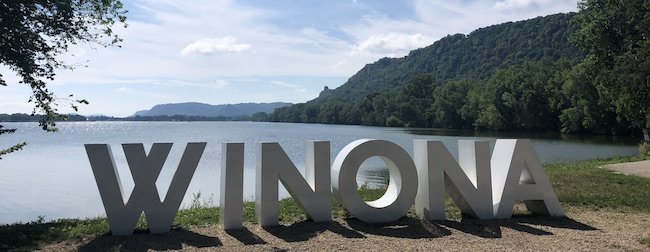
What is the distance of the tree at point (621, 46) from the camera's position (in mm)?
22094

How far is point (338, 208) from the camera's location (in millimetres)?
9828

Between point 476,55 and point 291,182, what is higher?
point 476,55

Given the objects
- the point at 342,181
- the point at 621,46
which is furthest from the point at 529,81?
the point at 342,181

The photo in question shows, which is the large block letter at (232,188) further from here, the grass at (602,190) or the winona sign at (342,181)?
the grass at (602,190)

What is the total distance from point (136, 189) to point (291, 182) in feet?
8.45

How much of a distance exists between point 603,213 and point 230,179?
7.47 metres

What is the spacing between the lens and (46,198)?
15.9 m

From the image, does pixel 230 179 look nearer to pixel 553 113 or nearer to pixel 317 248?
pixel 317 248

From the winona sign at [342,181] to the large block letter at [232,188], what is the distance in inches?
0.7

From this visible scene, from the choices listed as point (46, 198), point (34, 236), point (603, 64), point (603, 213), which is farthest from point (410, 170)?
point (603, 64)

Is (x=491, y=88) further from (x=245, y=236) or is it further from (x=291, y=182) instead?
(x=245, y=236)

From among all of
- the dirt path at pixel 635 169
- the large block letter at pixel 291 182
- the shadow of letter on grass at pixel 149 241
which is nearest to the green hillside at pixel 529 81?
the dirt path at pixel 635 169

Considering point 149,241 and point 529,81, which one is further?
point 529,81

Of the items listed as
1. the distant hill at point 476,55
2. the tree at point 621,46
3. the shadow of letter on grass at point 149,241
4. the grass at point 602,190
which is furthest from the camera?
the distant hill at point 476,55
